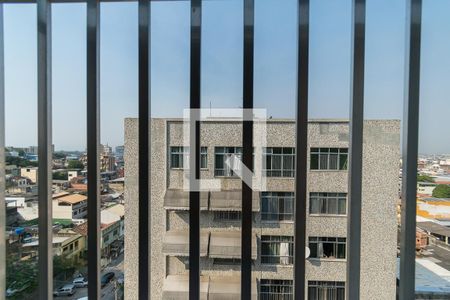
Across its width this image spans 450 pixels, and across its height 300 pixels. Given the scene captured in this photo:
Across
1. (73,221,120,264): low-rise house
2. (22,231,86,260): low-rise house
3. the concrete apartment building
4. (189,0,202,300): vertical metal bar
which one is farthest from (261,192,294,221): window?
(22,231,86,260): low-rise house

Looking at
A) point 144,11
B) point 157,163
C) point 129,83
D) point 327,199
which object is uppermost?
point 144,11

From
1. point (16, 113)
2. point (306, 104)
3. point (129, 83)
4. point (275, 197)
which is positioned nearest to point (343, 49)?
point (306, 104)

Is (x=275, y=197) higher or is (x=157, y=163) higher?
(x=157, y=163)

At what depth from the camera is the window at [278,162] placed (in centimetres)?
128

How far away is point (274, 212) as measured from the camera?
1.35 metres

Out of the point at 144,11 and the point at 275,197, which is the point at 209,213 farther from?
the point at 144,11

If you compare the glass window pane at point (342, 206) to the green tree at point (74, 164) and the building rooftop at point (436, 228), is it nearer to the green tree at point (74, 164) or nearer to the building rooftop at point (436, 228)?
the building rooftop at point (436, 228)

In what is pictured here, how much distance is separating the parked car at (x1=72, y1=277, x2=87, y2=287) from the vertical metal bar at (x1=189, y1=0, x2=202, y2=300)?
0.57m

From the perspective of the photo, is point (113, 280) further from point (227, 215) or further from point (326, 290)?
point (326, 290)

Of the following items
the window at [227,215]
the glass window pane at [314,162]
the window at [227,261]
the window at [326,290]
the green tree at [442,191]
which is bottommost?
the window at [326,290]

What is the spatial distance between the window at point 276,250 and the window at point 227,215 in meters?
0.23

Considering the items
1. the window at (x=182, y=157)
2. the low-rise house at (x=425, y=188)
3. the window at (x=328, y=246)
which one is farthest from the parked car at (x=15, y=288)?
the low-rise house at (x=425, y=188)

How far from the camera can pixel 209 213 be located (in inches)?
51.8

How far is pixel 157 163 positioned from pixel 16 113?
0.83 m
